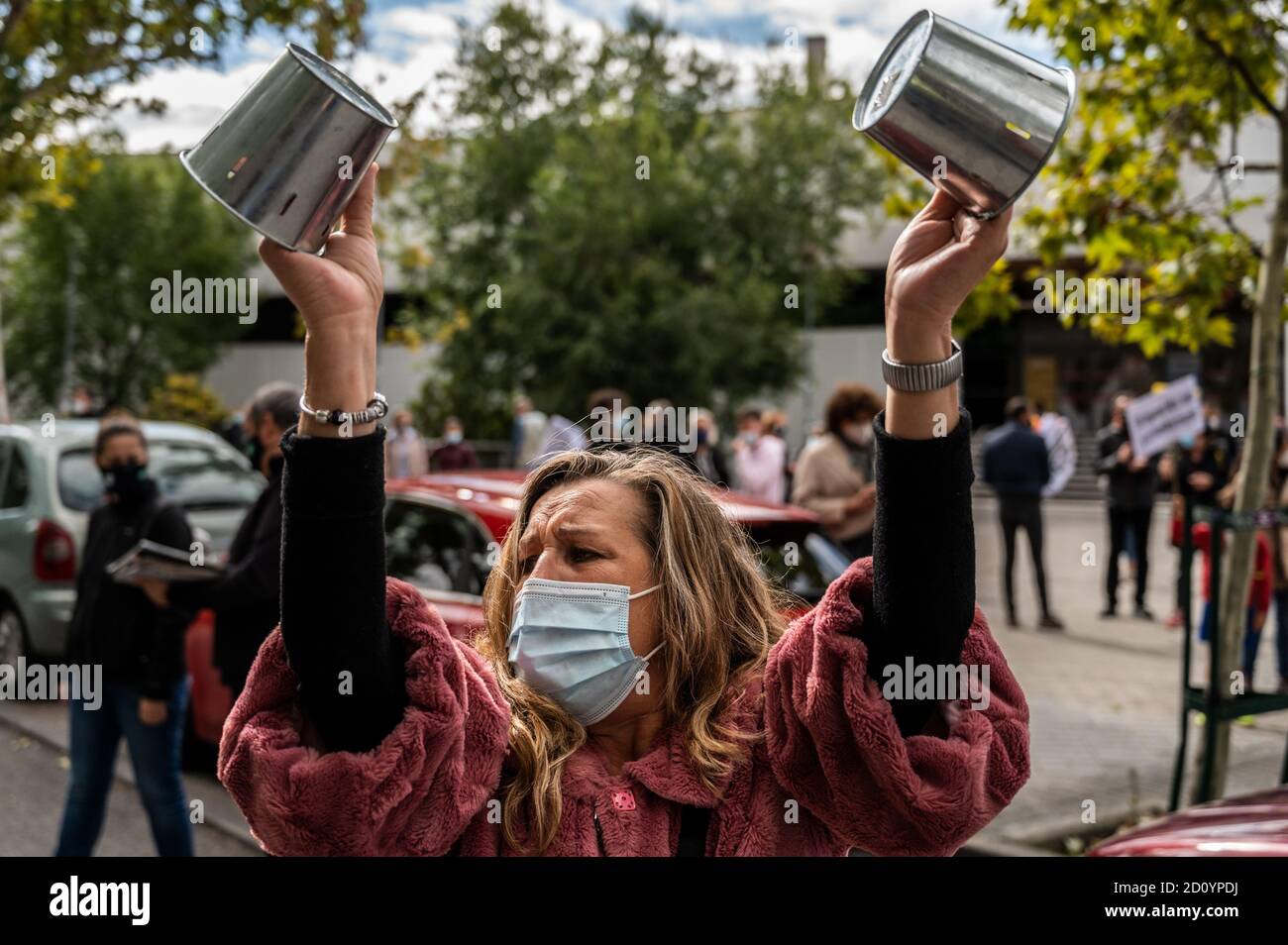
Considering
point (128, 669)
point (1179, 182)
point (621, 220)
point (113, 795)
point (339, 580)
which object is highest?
point (621, 220)

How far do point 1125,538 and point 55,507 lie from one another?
9.50m

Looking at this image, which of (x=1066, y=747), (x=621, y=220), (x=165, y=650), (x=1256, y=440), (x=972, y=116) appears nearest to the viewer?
(x=972, y=116)

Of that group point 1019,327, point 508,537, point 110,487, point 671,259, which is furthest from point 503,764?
point 1019,327

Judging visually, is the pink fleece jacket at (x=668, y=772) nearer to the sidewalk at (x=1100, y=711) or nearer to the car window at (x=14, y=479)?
the sidewalk at (x=1100, y=711)

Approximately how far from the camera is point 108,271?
3716cm

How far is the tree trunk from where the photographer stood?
5.54 metres

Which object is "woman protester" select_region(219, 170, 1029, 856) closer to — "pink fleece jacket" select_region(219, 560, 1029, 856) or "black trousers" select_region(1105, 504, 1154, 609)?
"pink fleece jacket" select_region(219, 560, 1029, 856)

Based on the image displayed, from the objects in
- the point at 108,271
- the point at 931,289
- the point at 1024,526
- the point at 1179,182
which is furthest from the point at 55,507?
the point at 108,271

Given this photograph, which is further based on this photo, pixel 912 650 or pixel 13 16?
pixel 13 16

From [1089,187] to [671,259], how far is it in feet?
71.6

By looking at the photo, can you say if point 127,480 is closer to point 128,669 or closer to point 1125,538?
point 128,669

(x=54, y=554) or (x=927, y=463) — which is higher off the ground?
(x=927, y=463)

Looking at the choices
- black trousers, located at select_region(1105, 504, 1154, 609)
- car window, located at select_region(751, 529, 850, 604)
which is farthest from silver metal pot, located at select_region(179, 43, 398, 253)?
black trousers, located at select_region(1105, 504, 1154, 609)

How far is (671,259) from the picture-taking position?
2773 cm
